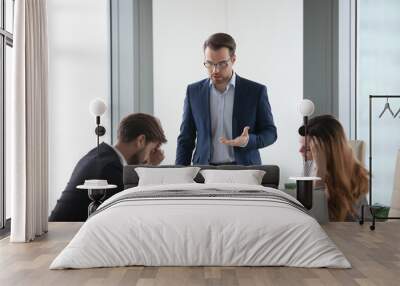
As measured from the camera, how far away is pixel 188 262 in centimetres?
504

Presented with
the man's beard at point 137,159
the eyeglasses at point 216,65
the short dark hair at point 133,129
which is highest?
the eyeglasses at point 216,65

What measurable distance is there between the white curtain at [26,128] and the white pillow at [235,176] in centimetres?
196

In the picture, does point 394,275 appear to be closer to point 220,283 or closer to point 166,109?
point 220,283

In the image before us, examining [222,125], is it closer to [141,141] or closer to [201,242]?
[141,141]

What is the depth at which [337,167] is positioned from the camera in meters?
8.03

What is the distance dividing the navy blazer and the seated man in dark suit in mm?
320

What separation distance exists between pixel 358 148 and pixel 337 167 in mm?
351

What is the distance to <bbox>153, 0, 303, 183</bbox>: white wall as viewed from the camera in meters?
7.94

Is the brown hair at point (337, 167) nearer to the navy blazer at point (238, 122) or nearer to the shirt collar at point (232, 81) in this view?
the navy blazer at point (238, 122)

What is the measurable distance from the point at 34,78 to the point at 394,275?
402cm

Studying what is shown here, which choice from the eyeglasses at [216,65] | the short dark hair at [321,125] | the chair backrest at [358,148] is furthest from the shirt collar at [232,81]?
the chair backrest at [358,148]

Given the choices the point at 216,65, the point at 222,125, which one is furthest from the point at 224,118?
the point at 216,65

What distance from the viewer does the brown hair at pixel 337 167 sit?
801 centimetres

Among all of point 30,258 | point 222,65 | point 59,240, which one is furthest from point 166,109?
point 30,258
